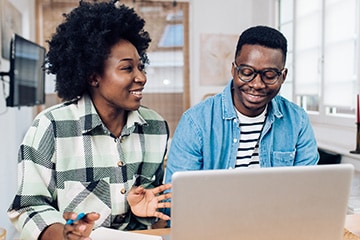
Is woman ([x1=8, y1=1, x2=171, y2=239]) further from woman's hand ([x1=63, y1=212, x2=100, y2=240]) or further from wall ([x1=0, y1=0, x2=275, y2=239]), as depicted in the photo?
wall ([x1=0, y1=0, x2=275, y2=239])

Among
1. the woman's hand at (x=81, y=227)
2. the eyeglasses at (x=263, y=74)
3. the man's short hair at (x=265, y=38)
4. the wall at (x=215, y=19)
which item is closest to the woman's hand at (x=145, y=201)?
the woman's hand at (x=81, y=227)

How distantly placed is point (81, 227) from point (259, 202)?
1.18ft

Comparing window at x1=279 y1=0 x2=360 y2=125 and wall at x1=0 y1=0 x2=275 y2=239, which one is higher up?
wall at x1=0 y1=0 x2=275 y2=239

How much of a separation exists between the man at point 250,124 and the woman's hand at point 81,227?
50 cm

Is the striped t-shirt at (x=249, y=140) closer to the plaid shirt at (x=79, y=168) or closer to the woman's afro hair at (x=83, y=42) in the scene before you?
the plaid shirt at (x=79, y=168)

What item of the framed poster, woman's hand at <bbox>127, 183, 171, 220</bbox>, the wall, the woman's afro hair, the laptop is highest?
the wall

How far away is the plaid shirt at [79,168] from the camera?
100cm

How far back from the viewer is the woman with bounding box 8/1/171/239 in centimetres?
104

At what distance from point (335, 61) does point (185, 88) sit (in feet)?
6.02

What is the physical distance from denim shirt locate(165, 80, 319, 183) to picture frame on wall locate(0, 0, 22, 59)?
63.7 inches

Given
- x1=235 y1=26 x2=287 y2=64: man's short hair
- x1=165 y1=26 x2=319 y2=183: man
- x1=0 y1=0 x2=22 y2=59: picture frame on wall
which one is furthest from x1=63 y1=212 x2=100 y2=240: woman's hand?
x1=0 y1=0 x2=22 y2=59: picture frame on wall

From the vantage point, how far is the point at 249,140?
1336mm

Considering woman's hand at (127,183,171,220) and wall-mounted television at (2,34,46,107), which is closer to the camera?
woman's hand at (127,183,171,220)

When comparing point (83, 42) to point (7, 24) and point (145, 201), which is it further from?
point (7, 24)
